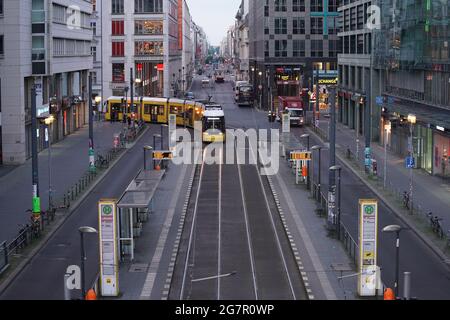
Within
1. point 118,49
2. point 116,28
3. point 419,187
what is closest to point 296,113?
point 118,49

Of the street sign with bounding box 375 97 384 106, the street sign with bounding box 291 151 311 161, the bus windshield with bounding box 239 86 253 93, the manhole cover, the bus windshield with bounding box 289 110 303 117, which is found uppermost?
the bus windshield with bounding box 239 86 253 93

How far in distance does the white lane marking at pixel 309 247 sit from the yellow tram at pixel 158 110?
3858 centimetres

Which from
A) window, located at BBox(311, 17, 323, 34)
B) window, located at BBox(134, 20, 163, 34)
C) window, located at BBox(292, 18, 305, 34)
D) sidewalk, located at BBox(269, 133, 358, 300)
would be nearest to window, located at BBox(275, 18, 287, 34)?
window, located at BBox(292, 18, 305, 34)

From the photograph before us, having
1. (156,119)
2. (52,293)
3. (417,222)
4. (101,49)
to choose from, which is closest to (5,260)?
(52,293)

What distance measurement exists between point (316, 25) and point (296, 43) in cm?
417

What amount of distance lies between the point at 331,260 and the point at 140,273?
7827 millimetres

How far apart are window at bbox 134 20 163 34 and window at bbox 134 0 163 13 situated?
179 cm

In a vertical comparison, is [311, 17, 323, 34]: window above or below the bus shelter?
above

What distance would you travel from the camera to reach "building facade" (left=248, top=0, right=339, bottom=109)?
408ft

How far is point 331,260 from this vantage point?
32875 mm

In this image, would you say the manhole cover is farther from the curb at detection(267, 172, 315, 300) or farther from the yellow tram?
the yellow tram

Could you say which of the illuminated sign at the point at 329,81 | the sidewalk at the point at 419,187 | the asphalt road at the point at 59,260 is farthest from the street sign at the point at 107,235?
the illuminated sign at the point at 329,81

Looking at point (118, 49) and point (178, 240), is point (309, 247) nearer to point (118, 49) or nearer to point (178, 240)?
point (178, 240)

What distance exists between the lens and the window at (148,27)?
126m
